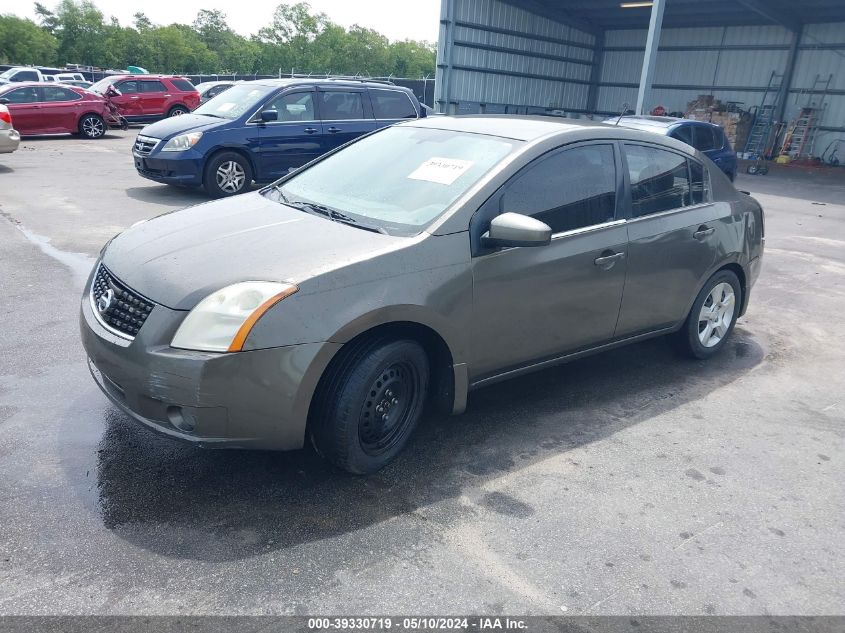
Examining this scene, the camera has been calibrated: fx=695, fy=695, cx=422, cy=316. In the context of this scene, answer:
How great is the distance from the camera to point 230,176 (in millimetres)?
10305

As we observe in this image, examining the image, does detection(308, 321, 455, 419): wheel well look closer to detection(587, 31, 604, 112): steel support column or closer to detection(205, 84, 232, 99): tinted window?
detection(205, 84, 232, 99): tinted window

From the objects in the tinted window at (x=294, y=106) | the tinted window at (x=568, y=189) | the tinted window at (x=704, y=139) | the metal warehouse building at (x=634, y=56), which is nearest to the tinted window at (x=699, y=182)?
the tinted window at (x=568, y=189)

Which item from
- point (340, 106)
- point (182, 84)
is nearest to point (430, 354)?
point (340, 106)

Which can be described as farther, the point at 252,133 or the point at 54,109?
the point at 54,109

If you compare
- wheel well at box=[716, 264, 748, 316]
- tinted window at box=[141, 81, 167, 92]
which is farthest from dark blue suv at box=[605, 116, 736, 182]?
tinted window at box=[141, 81, 167, 92]

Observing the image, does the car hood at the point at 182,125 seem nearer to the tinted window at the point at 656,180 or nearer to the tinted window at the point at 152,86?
the tinted window at the point at 656,180

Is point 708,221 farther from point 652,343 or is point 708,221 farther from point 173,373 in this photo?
point 173,373

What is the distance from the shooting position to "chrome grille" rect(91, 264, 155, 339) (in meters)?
3.00

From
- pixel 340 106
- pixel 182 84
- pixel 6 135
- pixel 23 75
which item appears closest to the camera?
pixel 340 106

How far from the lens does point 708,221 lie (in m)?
4.73

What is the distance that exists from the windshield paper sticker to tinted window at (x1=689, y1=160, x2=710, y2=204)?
73.3 inches

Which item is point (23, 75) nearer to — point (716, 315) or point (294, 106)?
point (294, 106)

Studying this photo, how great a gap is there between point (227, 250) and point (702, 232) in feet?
10.3

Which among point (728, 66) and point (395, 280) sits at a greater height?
point (728, 66)
